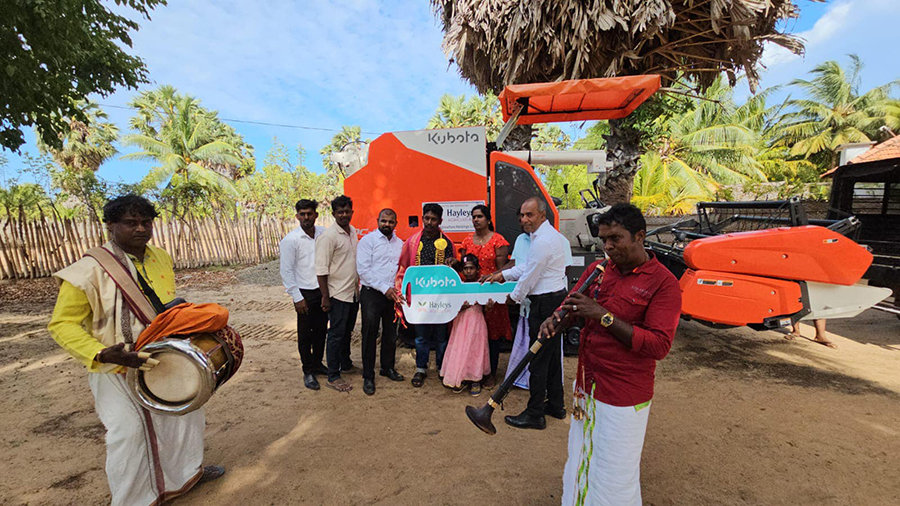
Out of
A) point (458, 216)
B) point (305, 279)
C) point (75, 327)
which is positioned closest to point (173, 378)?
point (75, 327)

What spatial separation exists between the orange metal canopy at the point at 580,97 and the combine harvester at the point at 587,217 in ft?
0.04

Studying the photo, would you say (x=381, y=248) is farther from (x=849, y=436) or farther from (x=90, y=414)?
(x=849, y=436)

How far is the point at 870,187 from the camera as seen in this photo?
243 inches

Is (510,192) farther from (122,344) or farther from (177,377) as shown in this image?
(122,344)

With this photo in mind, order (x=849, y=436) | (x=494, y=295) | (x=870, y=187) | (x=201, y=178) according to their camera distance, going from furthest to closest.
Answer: (x=201, y=178) → (x=870, y=187) → (x=494, y=295) → (x=849, y=436)

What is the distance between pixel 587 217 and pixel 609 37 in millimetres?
3244

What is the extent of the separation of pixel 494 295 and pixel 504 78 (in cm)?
458

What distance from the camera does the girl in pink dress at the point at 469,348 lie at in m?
3.95

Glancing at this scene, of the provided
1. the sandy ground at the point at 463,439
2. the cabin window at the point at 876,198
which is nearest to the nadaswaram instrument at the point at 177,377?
the sandy ground at the point at 463,439

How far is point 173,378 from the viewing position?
1978mm

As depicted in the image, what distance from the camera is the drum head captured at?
1962mm

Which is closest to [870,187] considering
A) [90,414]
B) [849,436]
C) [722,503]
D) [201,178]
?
[849,436]

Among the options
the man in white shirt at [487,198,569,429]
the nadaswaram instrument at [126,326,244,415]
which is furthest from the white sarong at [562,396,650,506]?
the nadaswaram instrument at [126,326,244,415]

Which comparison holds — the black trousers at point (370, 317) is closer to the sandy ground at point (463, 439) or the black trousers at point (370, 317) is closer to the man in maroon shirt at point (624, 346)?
the sandy ground at point (463, 439)
